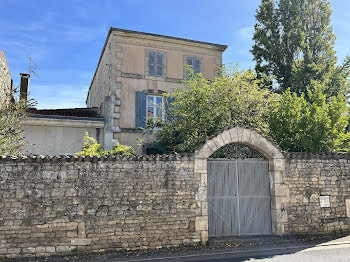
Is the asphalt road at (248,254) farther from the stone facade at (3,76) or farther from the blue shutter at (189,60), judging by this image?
the blue shutter at (189,60)

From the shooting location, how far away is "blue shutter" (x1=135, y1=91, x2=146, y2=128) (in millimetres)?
11728

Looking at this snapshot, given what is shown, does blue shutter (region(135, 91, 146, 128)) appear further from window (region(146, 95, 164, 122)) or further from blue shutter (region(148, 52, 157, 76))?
blue shutter (region(148, 52, 157, 76))

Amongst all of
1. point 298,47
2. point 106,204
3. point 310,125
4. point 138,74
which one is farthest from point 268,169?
point 298,47

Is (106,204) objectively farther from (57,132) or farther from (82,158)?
(57,132)

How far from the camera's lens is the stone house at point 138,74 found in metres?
11.6

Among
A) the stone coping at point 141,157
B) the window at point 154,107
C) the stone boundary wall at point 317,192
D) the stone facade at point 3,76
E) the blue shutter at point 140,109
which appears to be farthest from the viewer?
the window at point 154,107

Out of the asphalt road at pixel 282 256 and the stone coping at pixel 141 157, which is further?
the stone coping at pixel 141 157

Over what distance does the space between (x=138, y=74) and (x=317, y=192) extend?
26.2 feet

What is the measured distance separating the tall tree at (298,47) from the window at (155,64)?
525cm

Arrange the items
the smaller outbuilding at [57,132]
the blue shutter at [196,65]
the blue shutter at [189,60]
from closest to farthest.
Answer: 1. the smaller outbuilding at [57,132]
2. the blue shutter at [189,60]
3. the blue shutter at [196,65]

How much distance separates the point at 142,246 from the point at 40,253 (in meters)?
2.07

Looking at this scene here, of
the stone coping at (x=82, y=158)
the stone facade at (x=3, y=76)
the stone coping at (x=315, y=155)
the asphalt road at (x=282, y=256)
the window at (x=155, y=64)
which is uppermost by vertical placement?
the window at (x=155, y=64)

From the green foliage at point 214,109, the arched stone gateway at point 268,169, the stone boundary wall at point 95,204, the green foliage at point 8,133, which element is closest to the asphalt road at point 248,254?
the stone boundary wall at point 95,204

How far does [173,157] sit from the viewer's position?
22.1 ft
